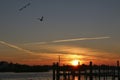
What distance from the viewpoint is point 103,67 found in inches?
1869

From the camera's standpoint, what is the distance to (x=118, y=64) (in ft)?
157

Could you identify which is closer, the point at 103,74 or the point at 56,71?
the point at 56,71

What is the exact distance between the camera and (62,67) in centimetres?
4734

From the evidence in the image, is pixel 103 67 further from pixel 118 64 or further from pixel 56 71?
pixel 56 71

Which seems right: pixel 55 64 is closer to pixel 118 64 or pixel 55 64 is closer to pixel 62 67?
pixel 62 67

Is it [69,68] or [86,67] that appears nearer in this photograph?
[86,67]

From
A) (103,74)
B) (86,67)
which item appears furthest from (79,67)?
(103,74)

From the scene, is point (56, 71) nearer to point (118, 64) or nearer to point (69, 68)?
point (69, 68)

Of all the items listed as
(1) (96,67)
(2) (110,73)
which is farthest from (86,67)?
(2) (110,73)

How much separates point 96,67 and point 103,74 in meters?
4.63

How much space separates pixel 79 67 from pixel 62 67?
2.14 m

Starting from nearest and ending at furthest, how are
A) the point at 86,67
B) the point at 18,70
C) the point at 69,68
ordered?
the point at 86,67, the point at 69,68, the point at 18,70

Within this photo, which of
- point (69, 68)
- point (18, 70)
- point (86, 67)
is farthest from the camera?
point (18, 70)

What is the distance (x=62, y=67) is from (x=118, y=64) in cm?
714
